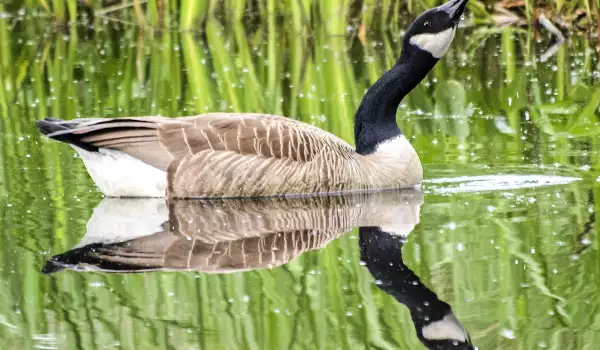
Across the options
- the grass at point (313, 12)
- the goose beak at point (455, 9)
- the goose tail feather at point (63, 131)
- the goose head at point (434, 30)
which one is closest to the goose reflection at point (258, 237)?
the goose tail feather at point (63, 131)

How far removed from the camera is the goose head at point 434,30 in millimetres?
8922

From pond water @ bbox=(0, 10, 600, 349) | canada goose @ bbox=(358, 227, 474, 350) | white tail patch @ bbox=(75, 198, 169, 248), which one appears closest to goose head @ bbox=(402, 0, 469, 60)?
pond water @ bbox=(0, 10, 600, 349)

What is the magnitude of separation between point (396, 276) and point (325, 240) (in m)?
0.91

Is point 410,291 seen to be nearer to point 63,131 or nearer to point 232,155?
point 232,155

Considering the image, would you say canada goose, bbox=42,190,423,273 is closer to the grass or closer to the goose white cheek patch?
the goose white cheek patch

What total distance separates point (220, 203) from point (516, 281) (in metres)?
2.90

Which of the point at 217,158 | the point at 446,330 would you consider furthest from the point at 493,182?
the point at 446,330

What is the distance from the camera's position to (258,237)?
734cm

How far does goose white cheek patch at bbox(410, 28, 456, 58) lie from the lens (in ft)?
29.7

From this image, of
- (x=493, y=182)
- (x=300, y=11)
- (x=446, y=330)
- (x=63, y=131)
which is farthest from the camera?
(x=300, y=11)

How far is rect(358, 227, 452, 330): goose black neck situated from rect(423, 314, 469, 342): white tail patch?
0.04 meters

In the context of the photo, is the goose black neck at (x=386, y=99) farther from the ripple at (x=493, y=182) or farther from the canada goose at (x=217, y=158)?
the ripple at (x=493, y=182)

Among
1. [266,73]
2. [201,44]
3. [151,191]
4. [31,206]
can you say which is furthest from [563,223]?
[201,44]

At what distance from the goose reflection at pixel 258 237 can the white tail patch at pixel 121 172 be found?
12 centimetres
